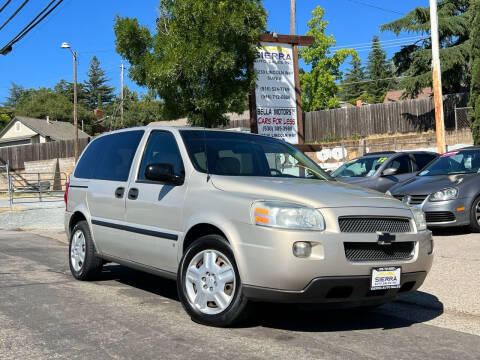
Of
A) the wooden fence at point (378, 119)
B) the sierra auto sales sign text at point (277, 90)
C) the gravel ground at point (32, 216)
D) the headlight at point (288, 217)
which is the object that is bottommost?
Answer: the gravel ground at point (32, 216)

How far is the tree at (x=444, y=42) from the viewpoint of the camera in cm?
3161

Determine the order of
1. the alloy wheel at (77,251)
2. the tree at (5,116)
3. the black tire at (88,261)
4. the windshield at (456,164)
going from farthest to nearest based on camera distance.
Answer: the tree at (5,116)
the windshield at (456,164)
the alloy wheel at (77,251)
the black tire at (88,261)

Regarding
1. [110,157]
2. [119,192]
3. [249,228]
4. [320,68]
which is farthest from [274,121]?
[320,68]

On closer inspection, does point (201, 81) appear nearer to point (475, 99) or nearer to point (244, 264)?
point (244, 264)

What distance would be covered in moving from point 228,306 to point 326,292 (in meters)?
0.82

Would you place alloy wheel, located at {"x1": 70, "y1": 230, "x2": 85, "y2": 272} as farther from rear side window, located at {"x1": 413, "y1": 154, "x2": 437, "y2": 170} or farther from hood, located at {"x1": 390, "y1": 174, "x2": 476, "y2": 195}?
rear side window, located at {"x1": 413, "y1": 154, "x2": 437, "y2": 170}

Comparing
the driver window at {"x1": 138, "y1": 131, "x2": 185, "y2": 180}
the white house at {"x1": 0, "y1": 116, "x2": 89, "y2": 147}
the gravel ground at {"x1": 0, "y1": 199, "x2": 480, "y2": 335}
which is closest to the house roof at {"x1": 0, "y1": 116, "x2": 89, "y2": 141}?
the white house at {"x1": 0, "y1": 116, "x2": 89, "y2": 147}

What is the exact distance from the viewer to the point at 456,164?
35.6ft

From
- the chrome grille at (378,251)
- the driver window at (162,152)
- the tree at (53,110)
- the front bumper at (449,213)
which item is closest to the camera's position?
the chrome grille at (378,251)

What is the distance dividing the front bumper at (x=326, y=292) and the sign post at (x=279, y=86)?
28.2 ft

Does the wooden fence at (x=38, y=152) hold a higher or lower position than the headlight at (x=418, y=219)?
higher

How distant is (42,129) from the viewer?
2398 inches

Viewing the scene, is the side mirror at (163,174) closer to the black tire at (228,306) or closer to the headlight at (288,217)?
the black tire at (228,306)

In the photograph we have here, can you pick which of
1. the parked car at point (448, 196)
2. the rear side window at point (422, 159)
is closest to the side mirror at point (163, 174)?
the parked car at point (448, 196)
